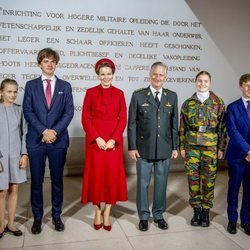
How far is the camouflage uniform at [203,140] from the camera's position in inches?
107

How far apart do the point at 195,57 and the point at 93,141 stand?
247cm

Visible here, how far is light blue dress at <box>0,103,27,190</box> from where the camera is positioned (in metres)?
2.47

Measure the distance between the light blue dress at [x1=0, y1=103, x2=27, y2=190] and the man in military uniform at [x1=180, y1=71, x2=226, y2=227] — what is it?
1.36 meters

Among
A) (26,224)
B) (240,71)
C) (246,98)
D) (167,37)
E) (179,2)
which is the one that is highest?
(179,2)

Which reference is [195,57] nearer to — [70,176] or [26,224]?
[70,176]

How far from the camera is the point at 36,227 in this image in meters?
2.71

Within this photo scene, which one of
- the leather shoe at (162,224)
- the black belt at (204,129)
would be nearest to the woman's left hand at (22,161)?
the leather shoe at (162,224)

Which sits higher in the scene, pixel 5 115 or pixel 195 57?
pixel 195 57

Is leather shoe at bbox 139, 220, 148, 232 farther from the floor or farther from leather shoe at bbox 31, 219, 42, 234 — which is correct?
leather shoe at bbox 31, 219, 42, 234

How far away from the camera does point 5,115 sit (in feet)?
8.16

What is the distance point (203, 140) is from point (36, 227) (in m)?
1.56

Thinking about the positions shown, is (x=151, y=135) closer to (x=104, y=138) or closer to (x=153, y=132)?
(x=153, y=132)

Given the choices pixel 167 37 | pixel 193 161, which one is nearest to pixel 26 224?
pixel 193 161

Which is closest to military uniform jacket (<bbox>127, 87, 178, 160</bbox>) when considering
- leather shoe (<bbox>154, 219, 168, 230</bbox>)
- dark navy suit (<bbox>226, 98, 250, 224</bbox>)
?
dark navy suit (<bbox>226, 98, 250, 224</bbox>)
